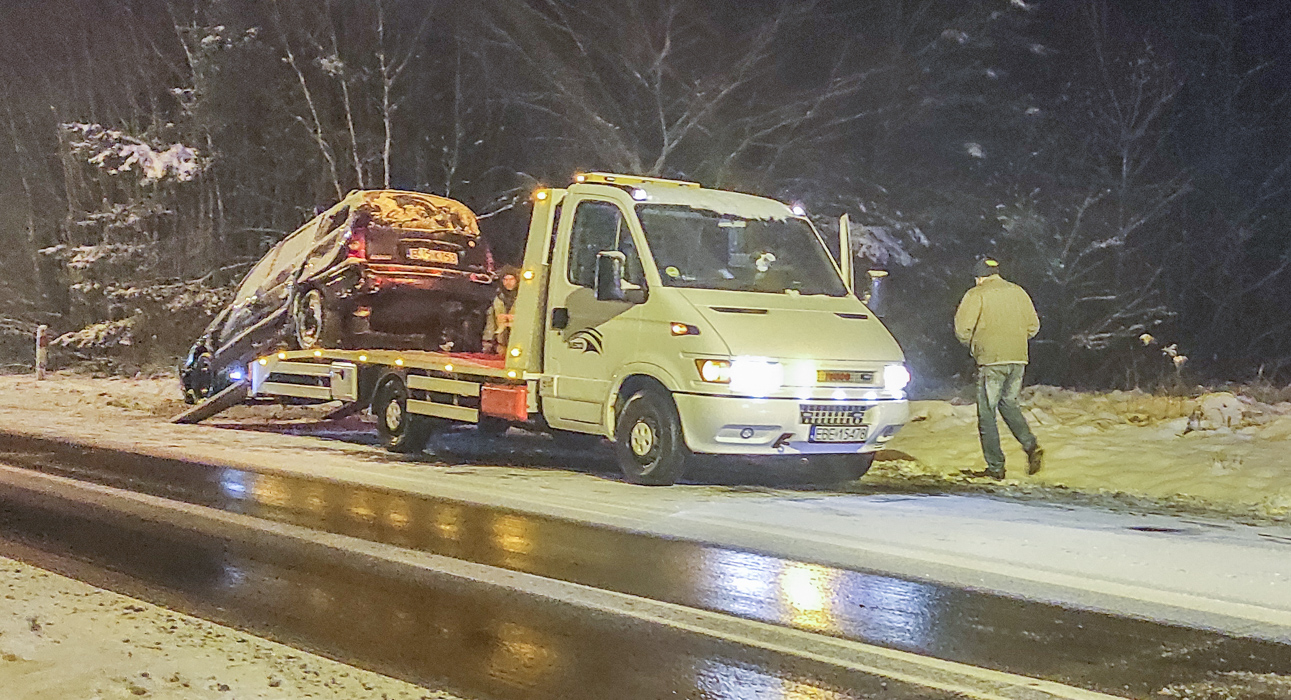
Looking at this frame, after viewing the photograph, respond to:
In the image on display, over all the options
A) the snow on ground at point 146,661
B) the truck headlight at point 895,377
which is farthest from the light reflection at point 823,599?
the truck headlight at point 895,377

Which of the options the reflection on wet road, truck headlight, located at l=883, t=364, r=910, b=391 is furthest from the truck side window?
the reflection on wet road

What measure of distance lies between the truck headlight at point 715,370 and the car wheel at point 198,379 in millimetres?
9531

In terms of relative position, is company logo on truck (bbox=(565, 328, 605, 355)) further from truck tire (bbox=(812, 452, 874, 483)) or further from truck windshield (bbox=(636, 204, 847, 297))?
truck tire (bbox=(812, 452, 874, 483))

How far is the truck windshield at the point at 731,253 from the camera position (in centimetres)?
1056

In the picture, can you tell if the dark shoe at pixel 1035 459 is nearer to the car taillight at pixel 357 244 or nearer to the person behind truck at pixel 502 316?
the person behind truck at pixel 502 316

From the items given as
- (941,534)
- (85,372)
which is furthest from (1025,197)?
(85,372)

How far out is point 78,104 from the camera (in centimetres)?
3142

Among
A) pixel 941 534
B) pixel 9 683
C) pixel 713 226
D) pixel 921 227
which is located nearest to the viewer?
pixel 9 683

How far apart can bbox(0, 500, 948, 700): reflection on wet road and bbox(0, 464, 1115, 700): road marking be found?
112 millimetres

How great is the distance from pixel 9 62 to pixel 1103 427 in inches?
1170

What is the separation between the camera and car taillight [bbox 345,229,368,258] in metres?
13.9

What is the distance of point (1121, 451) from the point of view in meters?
12.0

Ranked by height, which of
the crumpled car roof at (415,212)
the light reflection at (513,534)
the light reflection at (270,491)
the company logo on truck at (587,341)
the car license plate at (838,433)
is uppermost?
the crumpled car roof at (415,212)

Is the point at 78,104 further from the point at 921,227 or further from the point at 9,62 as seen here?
the point at 921,227
